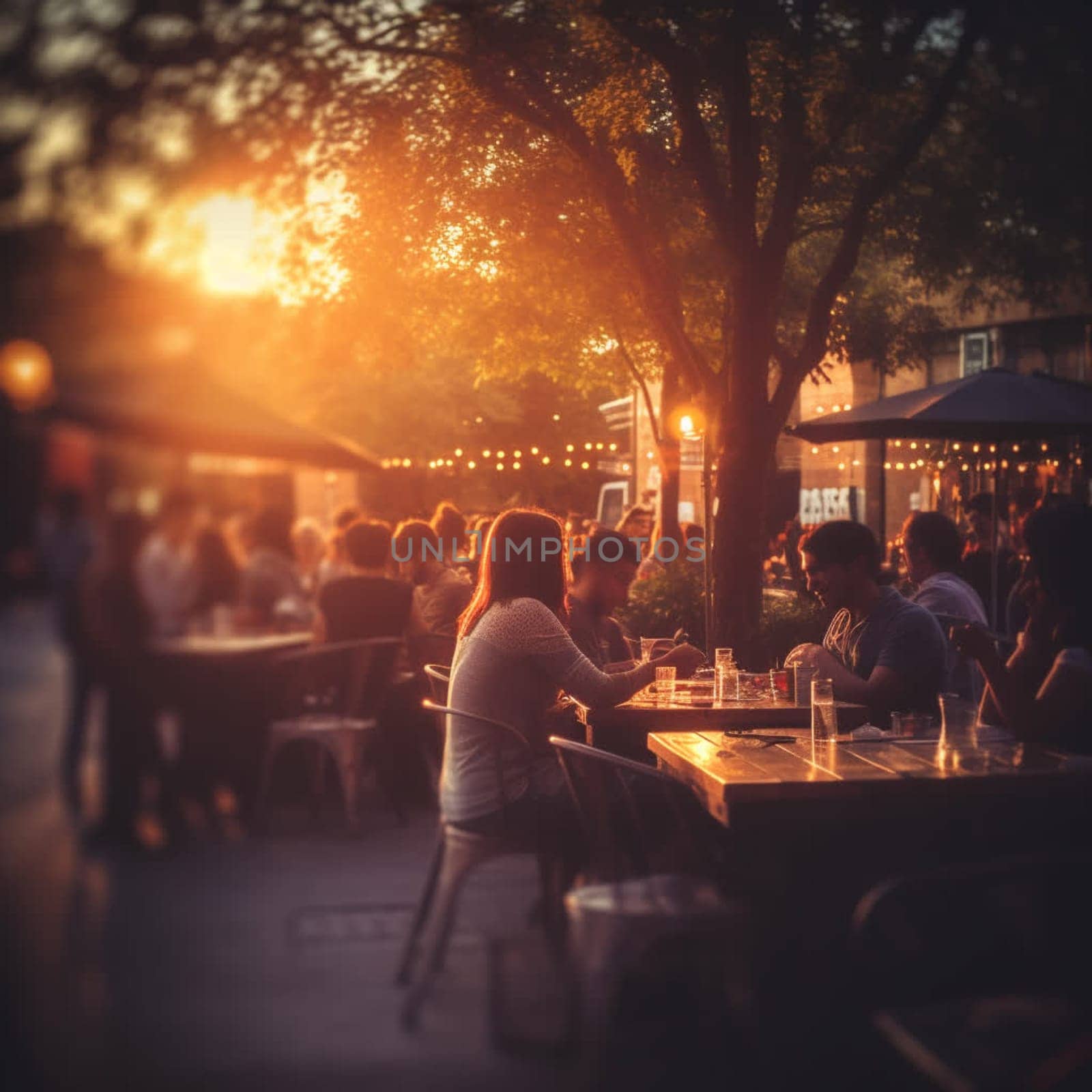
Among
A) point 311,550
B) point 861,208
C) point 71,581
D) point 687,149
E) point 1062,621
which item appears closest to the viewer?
point 71,581

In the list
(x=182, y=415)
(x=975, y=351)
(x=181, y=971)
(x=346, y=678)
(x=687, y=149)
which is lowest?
(x=181, y=971)

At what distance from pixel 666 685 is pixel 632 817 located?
1840 mm

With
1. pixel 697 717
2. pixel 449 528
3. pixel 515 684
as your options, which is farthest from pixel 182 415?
pixel 449 528

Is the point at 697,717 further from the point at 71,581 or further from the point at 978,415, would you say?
the point at 978,415

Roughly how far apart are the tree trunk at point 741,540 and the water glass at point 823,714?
15.6 ft

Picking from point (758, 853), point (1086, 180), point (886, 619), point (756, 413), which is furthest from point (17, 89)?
point (756, 413)

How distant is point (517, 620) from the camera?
5.45m

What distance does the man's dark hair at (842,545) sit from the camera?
21.4 ft

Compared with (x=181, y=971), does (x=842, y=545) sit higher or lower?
higher

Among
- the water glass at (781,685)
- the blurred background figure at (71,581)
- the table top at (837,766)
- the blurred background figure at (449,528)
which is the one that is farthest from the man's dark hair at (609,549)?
the blurred background figure at (71,581)

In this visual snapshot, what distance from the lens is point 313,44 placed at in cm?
493

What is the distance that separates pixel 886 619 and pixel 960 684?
1714 mm

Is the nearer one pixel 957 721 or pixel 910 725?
pixel 910 725

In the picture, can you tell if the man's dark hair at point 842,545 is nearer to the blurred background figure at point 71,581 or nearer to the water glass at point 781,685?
A: the water glass at point 781,685
